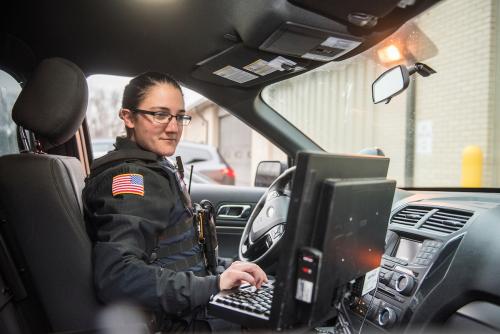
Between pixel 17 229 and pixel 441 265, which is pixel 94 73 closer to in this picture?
pixel 17 229

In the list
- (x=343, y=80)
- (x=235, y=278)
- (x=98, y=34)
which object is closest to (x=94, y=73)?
(x=98, y=34)

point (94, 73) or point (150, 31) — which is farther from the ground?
point (150, 31)

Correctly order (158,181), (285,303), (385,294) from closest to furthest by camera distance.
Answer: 1. (285,303)
2. (158,181)
3. (385,294)

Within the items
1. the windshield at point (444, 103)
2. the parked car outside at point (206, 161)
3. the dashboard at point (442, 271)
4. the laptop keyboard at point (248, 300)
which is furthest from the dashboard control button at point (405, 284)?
the parked car outside at point (206, 161)

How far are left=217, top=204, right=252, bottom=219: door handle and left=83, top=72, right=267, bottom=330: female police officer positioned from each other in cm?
126

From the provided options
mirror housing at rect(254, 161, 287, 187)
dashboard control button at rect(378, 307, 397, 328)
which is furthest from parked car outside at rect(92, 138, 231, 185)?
dashboard control button at rect(378, 307, 397, 328)

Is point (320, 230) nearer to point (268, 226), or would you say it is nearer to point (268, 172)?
point (268, 226)

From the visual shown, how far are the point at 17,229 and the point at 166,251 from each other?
49 centimetres

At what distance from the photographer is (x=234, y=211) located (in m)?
2.96

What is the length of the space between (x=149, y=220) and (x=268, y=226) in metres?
0.86

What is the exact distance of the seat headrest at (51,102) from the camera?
1.50 m

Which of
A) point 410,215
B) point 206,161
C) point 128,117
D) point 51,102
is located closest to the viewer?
point 51,102

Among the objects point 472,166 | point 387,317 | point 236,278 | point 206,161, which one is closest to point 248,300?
point 236,278

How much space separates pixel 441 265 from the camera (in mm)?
1534
